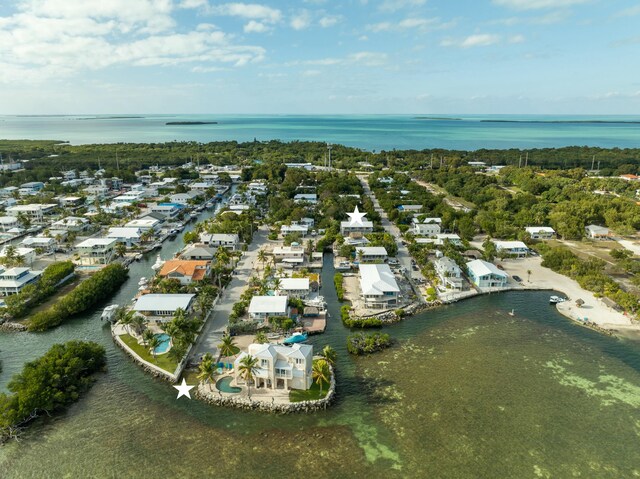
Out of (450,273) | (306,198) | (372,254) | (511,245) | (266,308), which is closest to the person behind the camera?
(266,308)

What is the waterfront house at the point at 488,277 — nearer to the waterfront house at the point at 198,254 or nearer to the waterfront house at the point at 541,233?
the waterfront house at the point at 541,233

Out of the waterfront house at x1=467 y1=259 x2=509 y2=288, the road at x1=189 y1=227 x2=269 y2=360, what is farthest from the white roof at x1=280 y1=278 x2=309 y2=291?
the waterfront house at x1=467 y1=259 x2=509 y2=288

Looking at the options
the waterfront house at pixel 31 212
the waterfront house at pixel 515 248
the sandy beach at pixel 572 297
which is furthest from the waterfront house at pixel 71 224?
the sandy beach at pixel 572 297

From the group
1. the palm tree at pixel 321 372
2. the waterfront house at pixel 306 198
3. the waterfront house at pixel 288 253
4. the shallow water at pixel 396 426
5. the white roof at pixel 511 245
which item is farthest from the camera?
the waterfront house at pixel 306 198

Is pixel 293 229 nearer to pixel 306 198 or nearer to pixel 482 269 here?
pixel 306 198

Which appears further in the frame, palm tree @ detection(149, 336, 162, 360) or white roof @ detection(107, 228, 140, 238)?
white roof @ detection(107, 228, 140, 238)

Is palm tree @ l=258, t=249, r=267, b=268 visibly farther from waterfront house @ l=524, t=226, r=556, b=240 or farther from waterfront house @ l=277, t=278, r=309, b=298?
waterfront house @ l=524, t=226, r=556, b=240

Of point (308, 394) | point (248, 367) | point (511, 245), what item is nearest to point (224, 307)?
point (248, 367)
